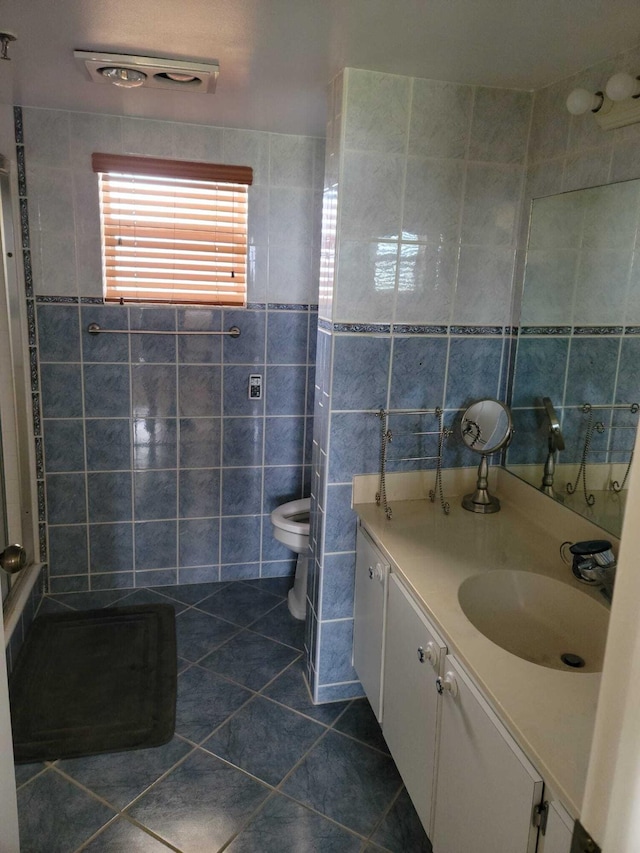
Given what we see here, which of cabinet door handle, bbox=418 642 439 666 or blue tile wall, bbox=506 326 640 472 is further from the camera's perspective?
blue tile wall, bbox=506 326 640 472

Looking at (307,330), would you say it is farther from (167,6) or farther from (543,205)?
(167,6)

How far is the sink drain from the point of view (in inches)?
62.5

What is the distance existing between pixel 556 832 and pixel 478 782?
0.27 meters

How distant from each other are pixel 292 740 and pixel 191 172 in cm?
239

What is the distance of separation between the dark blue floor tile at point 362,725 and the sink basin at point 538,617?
0.79m

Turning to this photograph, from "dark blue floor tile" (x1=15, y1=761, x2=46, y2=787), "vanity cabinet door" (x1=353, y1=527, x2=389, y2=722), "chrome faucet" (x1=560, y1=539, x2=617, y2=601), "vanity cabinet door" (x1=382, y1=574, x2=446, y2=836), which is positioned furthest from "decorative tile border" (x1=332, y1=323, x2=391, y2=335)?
"dark blue floor tile" (x1=15, y1=761, x2=46, y2=787)

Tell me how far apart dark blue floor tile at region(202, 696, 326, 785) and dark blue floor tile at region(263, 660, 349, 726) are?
0.12 ft

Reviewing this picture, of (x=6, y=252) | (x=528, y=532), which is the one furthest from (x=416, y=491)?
(x=6, y=252)

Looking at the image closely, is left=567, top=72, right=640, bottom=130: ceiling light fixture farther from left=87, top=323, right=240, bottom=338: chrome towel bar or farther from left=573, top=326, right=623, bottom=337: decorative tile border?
left=87, top=323, right=240, bottom=338: chrome towel bar

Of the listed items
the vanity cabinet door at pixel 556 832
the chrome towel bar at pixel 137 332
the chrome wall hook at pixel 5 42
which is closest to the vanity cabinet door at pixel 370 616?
the vanity cabinet door at pixel 556 832

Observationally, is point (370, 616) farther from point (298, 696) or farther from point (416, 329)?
point (416, 329)

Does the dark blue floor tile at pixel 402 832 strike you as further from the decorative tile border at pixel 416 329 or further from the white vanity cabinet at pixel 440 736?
the decorative tile border at pixel 416 329

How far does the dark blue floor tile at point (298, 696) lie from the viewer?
2354 mm

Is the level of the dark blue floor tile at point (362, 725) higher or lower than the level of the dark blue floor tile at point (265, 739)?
higher
